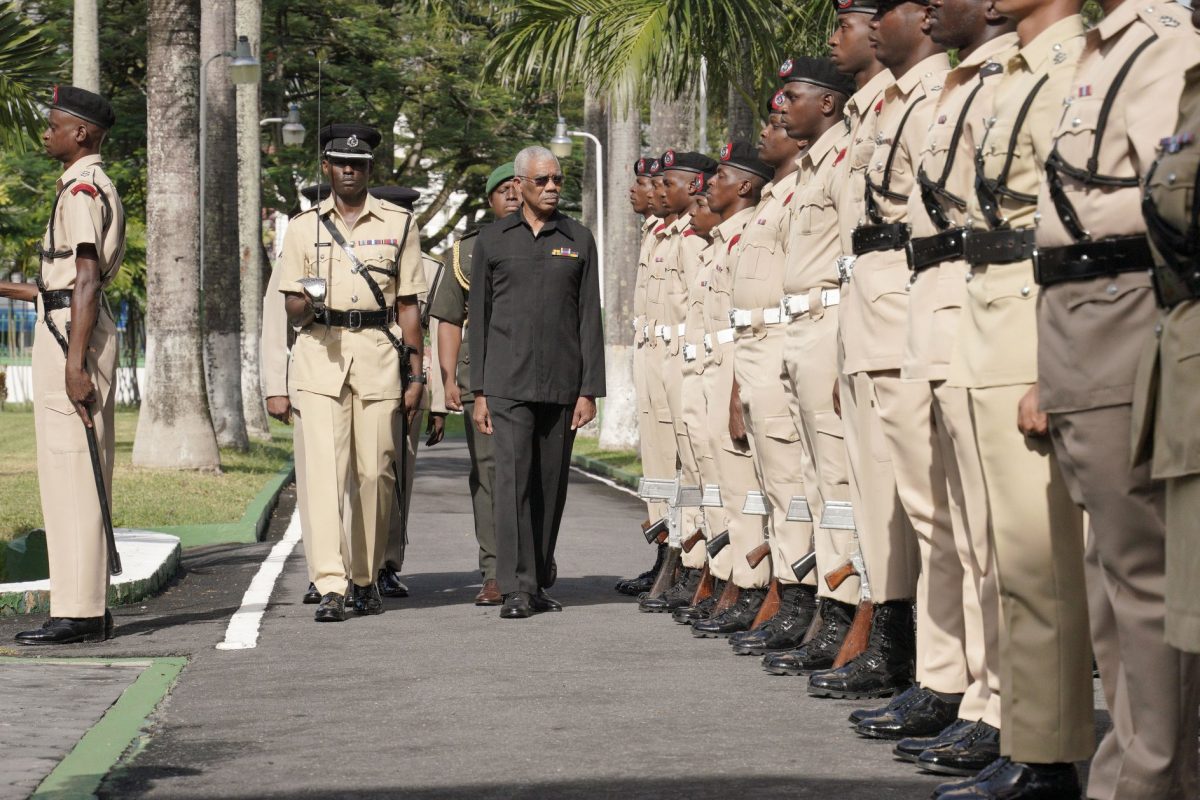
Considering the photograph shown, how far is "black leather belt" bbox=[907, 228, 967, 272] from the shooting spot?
6.12 metres

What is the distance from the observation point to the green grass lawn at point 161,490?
15.9m

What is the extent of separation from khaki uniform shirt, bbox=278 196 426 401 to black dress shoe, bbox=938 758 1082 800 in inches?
224

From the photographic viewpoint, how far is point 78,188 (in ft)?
31.0

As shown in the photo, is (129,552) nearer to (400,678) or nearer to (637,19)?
(400,678)

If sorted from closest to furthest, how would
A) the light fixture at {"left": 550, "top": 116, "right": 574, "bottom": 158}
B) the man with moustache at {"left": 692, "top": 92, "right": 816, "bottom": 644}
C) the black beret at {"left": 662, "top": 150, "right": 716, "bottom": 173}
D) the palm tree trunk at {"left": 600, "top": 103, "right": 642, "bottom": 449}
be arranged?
the man with moustache at {"left": 692, "top": 92, "right": 816, "bottom": 644} → the black beret at {"left": 662, "top": 150, "right": 716, "bottom": 173} → the palm tree trunk at {"left": 600, "top": 103, "right": 642, "bottom": 449} → the light fixture at {"left": 550, "top": 116, "right": 574, "bottom": 158}

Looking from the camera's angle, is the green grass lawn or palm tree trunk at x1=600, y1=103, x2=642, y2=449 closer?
the green grass lawn

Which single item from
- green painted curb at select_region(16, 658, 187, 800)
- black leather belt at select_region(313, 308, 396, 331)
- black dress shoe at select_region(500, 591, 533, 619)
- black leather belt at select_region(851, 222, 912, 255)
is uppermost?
black leather belt at select_region(851, 222, 912, 255)

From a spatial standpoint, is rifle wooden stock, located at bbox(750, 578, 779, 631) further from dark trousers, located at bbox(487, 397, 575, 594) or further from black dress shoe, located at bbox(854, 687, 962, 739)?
black dress shoe, located at bbox(854, 687, 962, 739)

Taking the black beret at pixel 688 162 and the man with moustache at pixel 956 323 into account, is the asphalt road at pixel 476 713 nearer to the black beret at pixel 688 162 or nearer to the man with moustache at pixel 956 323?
the man with moustache at pixel 956 323

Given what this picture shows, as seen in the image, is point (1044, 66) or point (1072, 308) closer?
point (1072, 308)

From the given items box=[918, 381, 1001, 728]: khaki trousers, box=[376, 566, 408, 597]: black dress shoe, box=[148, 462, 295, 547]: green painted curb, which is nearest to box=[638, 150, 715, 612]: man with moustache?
box=[376, 566, 408, 597]: black dress shoe

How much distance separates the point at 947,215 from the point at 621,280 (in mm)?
21928

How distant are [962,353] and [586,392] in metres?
5.49

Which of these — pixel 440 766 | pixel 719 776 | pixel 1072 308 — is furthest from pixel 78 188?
pixel 1072 308
